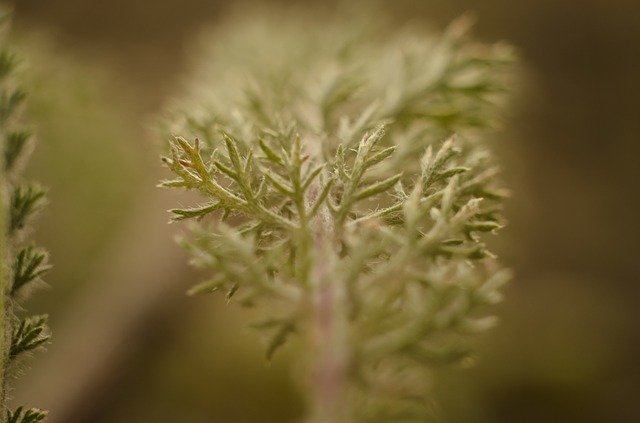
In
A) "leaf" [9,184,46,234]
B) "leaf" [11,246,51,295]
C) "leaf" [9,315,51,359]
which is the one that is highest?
"leaf" [9,184,46,234]

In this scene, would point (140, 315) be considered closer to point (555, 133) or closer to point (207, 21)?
point (207, 21)

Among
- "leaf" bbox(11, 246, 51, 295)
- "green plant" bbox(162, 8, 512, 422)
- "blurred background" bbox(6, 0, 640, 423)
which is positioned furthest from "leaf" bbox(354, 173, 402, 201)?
"blurred background" bbox(6, 0, 640, 423)

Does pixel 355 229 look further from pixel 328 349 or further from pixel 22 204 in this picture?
pixel 22 204

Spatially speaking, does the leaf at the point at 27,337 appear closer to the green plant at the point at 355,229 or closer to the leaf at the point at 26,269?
the leaf at the point at 26,269

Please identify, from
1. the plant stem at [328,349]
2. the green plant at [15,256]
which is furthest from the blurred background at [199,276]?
the plant stem at [328,349]

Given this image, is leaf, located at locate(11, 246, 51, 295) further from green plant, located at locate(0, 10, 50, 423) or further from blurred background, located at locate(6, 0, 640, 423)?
blurred background, located at locate(6, 0, 640, 423)
